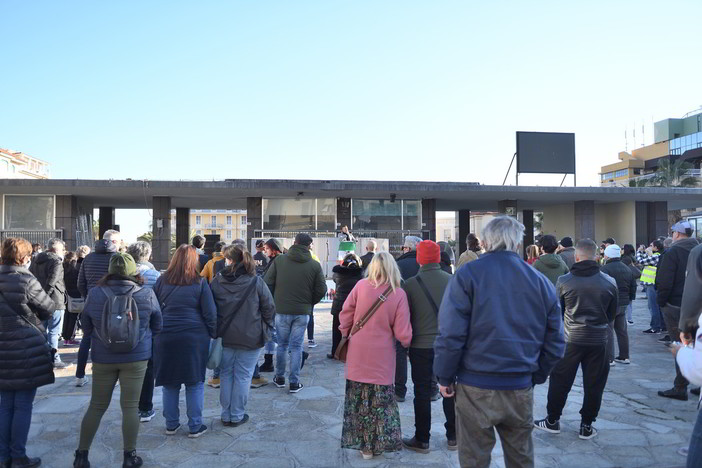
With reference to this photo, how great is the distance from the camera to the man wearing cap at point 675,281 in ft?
20.7

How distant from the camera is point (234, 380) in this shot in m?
5.34

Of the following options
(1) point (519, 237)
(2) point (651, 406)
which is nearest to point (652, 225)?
(2) point (651, 406)

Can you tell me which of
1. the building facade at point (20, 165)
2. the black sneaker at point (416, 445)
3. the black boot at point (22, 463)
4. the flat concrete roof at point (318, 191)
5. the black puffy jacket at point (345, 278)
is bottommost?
the black sneaker at point (416, 445)

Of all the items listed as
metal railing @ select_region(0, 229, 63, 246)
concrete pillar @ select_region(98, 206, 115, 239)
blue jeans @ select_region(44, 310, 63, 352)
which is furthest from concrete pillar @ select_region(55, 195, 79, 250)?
blue jeans @ select_region(44, 310, 63, 352)

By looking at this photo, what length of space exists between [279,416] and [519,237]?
3.53 metres

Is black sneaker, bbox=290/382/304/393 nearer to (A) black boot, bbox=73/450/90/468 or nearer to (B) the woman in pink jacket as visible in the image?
(B) the woman in pink jacket

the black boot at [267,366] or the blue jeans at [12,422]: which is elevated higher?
the blue jeans at [12,422]

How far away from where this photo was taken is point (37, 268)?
7.18m

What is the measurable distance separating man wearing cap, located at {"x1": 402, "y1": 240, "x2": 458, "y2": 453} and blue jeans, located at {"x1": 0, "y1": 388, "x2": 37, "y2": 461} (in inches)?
127

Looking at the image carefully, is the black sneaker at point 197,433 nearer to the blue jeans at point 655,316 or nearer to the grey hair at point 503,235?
the grey hair at point 503,235

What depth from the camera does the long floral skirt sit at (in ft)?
14.7

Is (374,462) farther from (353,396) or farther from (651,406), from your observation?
(651,406)

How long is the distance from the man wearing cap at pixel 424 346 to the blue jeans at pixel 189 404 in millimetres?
1986

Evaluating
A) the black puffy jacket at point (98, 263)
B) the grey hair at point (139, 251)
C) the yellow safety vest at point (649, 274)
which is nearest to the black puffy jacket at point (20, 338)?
the grey hair at point (139, 251)
